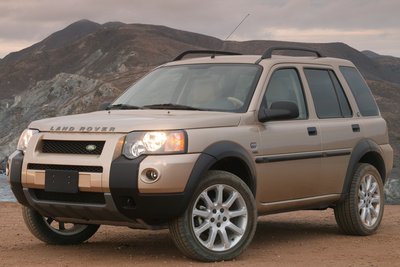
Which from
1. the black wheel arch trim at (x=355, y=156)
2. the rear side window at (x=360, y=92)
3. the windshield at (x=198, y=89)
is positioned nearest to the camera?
the windshield at (x=198, y=89)

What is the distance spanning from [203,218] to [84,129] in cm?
122

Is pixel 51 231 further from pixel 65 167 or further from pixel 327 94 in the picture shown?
pixel 327 94

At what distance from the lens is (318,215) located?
1206 cm

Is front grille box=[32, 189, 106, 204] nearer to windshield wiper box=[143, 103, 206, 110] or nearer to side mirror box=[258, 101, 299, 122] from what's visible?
windshield wiper box=[143, 103, 206, 110]

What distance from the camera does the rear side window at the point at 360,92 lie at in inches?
382

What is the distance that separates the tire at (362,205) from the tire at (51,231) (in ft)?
8.60

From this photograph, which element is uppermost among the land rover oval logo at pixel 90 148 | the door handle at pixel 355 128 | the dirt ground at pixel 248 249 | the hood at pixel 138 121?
the hood at pixel 138 121

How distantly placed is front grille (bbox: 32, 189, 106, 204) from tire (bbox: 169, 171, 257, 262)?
0.63 m

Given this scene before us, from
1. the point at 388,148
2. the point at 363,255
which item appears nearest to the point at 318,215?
the point at 388,148

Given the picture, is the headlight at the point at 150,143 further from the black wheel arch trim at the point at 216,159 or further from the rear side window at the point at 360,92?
the rear side window at the point at 360,92

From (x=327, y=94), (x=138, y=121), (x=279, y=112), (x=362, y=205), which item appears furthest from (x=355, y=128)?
(x=138, y=121)

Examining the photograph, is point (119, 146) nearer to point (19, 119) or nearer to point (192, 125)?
point (192, 125)

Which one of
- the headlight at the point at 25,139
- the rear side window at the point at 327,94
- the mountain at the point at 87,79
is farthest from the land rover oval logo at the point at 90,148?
the mountain at the point at 87,79

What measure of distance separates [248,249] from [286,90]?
160 centimetres
